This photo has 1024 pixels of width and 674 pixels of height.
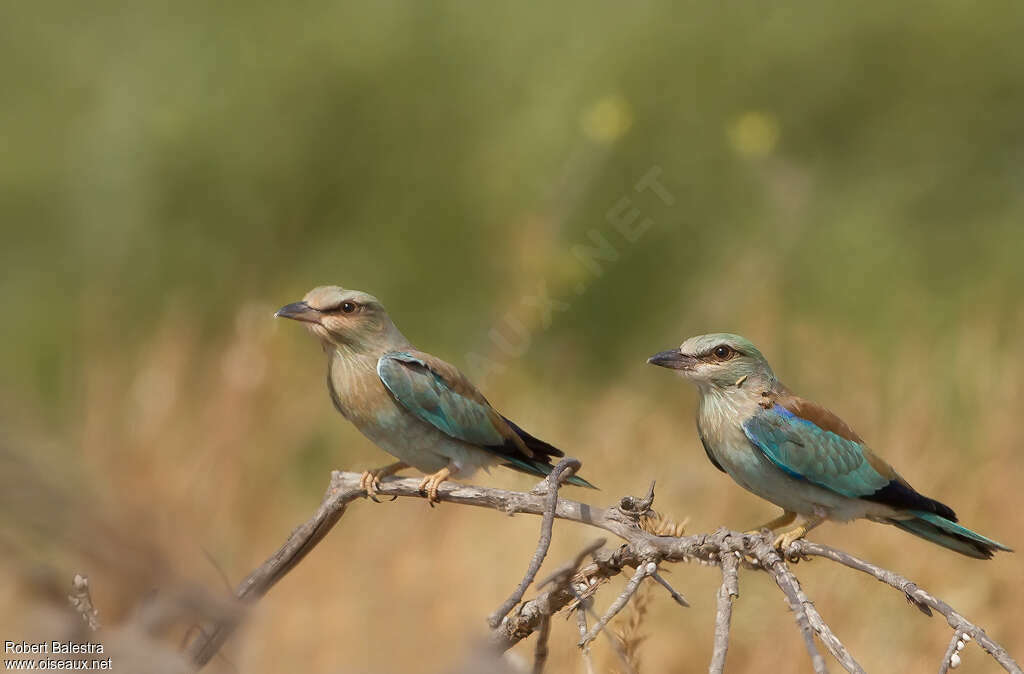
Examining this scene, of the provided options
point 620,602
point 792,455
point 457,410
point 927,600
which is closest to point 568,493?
point 457,410

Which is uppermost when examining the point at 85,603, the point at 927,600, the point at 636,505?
the point at 636,505

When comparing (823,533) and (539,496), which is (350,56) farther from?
(539,496)

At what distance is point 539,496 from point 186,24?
10097 millimetres

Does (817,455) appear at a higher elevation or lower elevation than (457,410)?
lower

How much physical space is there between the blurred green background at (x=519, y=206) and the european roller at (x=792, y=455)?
8.76 ft

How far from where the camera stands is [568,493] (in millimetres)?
4586

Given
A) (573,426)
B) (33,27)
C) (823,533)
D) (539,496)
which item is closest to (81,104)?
(33,27)

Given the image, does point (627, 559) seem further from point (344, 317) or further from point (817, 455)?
point (344, 317)

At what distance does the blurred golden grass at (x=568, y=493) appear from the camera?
4926 mm

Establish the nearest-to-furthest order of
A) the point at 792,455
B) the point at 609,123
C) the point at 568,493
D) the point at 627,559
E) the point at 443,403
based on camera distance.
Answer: the point at 627,559 < the point at 792,455 < the point at 443,403 < the point at 568,493 < the point at 609,123

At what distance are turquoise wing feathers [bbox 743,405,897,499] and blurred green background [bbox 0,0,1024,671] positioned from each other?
2.73 metres

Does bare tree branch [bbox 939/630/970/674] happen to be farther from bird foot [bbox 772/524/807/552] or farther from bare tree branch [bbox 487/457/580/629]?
bird foot [bbox 772/524/807/552]

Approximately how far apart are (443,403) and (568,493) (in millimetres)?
1454

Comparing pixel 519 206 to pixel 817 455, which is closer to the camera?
pixel 817 455
